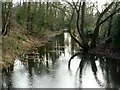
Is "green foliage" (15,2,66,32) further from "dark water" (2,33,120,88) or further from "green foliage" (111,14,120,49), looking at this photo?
"dark water" (2,33,120,88)

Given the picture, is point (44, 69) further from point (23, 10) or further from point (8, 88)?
point (23, 10)

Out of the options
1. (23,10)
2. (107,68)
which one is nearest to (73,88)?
(107,68)

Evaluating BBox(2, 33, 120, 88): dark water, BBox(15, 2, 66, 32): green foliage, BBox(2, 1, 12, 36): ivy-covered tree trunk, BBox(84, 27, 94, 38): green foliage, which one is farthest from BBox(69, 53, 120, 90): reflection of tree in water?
BBox(15, 2, 66, 32): green foliage

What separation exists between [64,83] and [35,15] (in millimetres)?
25734

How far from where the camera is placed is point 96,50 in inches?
1035

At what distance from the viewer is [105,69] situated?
1861 cm

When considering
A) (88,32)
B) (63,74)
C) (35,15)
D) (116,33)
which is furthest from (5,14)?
(35,15)

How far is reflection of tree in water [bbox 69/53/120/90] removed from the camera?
14.5 meters

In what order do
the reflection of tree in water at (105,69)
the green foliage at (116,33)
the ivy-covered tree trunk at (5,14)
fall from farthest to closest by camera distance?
the ivy-covered tree trunk at (5,14)
the green foliage at (116,33)
the reflection of tree in water at (105,69)

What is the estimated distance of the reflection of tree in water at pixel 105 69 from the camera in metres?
14.5

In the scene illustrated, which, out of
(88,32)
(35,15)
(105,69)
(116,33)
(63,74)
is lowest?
(63,74)

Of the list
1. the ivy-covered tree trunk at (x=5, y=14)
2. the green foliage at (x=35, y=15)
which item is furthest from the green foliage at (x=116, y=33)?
the green foliage at (x=35, y=15)

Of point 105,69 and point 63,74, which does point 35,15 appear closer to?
point 105,69

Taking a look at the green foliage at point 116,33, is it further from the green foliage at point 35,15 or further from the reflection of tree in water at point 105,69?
the green foliage at point 35,15
